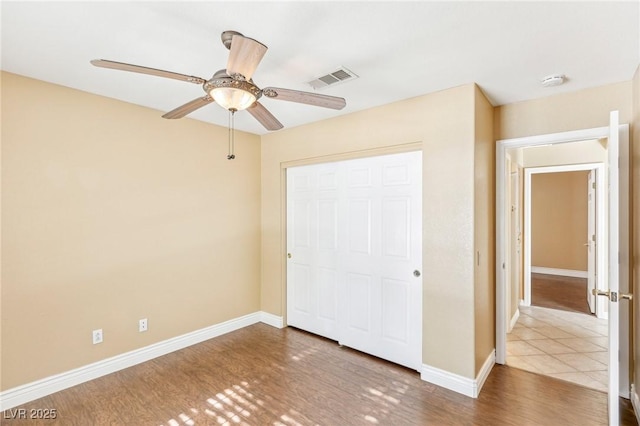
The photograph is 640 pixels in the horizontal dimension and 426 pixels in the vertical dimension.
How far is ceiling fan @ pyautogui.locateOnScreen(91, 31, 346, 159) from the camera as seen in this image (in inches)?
55.2

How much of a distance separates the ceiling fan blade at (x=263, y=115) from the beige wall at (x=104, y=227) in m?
1.66

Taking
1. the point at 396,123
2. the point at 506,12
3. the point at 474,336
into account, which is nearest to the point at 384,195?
the point at 396,123

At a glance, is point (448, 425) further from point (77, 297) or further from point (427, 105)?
point (77, 297)

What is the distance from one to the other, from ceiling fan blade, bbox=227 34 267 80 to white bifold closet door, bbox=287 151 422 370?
186 centimetres

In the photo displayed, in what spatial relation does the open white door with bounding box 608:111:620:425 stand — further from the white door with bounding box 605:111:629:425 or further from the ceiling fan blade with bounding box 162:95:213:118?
the ceiling fan blade with bounding box 162:95:213:118

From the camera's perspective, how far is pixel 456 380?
2.58 meters

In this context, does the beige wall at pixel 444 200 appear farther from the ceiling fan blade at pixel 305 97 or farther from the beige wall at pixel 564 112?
the ceiling fan blade at pixel 305 97

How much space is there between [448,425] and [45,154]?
3732 millimetres

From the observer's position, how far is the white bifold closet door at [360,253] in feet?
9.66

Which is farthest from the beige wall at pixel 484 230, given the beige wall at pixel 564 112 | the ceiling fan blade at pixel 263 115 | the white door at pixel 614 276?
the ceiling fan blade at pixel 263 115

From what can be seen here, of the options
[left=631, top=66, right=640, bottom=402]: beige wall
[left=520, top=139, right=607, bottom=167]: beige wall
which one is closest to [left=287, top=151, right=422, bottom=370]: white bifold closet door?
[left=631, top=66, right=640, bottom=402]: beige wall

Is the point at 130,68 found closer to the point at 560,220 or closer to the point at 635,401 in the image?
the point at 635,401

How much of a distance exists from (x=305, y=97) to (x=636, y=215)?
2.69 m

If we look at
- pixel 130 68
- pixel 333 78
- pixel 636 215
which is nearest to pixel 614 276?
pixel 636 215
